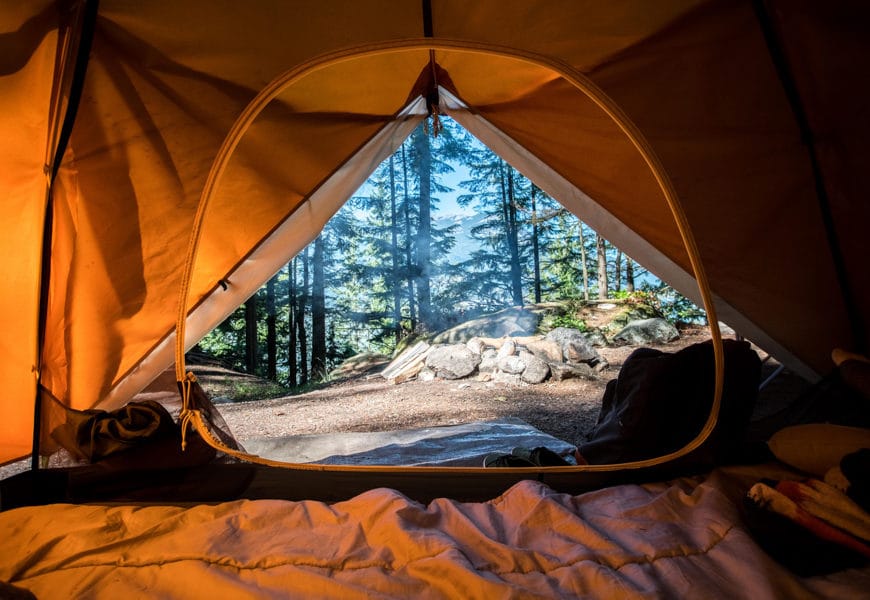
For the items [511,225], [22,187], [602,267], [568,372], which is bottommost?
[568,372]

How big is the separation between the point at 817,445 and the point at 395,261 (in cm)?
849

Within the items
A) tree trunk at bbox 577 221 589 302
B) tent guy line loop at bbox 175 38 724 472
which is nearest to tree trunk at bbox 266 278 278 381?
tree trunk at bbox 577 221 589 302

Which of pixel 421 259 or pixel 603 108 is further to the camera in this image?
pixel 421 259

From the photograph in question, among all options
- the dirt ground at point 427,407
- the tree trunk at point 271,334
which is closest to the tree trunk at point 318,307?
the tree trunk at point 271,334

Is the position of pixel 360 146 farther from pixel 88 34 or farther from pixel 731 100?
pixel 731 100

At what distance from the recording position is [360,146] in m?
2.19

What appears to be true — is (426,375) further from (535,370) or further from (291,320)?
(291,320)

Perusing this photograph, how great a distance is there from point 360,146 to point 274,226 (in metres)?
0.55

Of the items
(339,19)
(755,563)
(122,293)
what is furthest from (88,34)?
(755,563)

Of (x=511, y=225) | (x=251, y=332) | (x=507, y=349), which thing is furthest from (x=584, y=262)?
(x=251, y=332)

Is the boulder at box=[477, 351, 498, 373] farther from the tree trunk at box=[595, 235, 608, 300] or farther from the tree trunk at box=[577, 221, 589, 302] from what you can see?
the tree trunk at box=[577, 221, 589, 302]

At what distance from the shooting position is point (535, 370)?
4750 mm

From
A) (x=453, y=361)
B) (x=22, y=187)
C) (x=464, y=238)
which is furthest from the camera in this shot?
(x=464, y=238)

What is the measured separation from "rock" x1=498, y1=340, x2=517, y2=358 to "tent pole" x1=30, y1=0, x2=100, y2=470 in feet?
13.6
